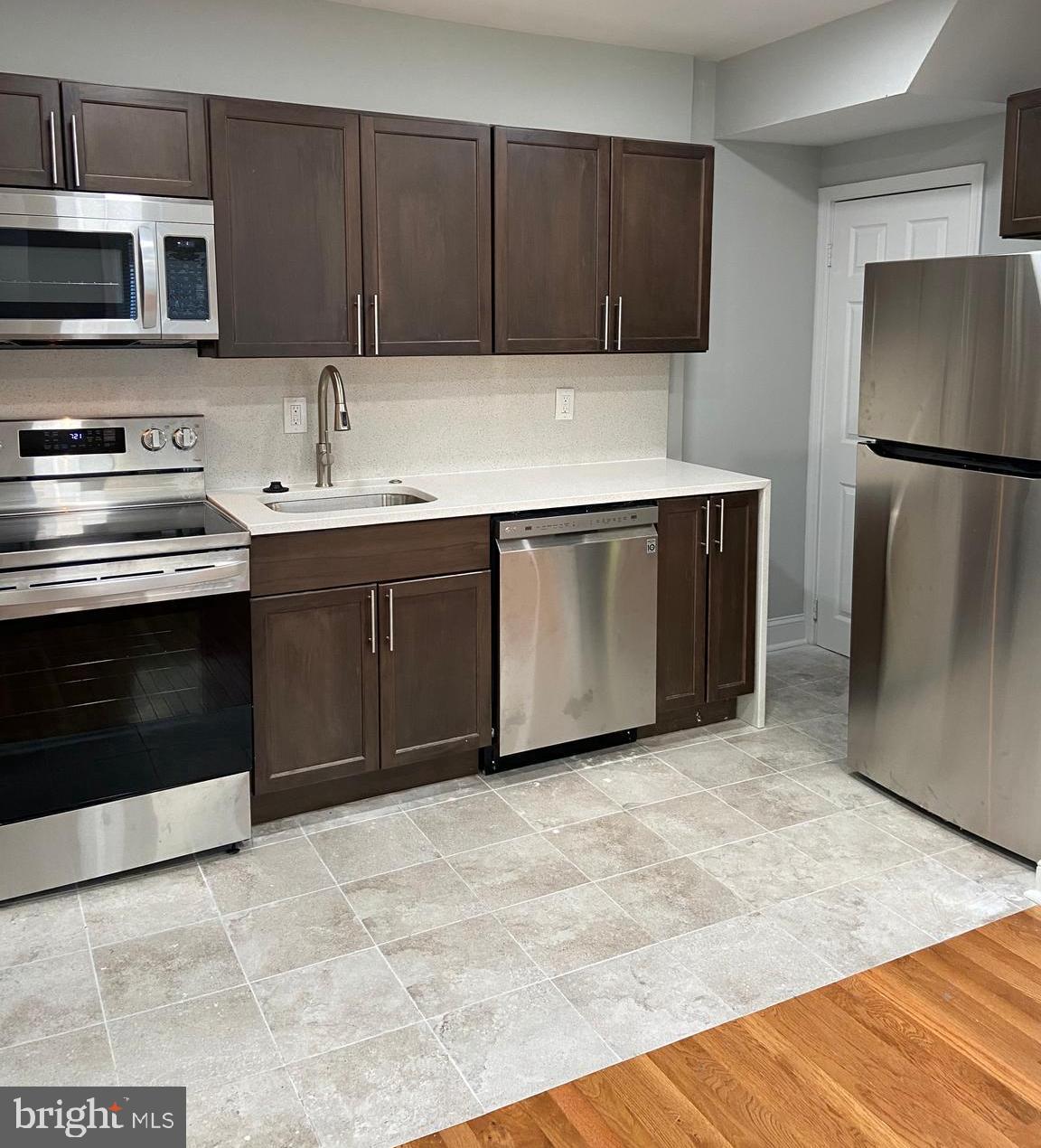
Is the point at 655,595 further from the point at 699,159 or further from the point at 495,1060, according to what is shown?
the point at 495,1060

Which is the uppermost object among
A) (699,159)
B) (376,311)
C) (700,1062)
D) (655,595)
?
(699,159)

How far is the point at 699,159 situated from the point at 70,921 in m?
3.20

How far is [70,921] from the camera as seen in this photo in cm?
284

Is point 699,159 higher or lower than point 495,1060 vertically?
higher

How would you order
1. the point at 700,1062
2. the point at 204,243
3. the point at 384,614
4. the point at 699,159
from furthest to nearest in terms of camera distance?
the point at 699,159 → the point at 384,614 → the point at 204,243 → the point at 700,1062

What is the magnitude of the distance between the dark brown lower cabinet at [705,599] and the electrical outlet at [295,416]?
1.24 m

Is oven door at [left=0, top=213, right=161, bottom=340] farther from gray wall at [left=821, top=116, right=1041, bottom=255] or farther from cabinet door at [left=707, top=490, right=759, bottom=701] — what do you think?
gray wall at [left=821, top=116, right=1041, bottom=255]

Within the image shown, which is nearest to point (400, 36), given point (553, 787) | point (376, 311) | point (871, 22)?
point (376, 311)

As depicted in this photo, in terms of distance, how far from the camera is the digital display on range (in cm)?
322

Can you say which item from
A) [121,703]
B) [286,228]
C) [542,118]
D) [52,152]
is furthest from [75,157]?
[542,118]

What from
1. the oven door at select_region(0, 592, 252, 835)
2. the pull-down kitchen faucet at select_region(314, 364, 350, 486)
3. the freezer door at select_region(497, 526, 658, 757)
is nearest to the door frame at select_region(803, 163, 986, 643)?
the freezer door at select_region(497, 526, 658, 757)

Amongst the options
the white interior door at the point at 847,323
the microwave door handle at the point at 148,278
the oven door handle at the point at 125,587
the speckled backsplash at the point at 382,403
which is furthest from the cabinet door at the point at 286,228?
the white interior door at the point at 847,323

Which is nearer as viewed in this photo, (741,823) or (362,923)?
(362,923)

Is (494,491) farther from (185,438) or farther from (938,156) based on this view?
(938,156)
